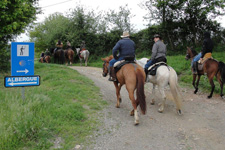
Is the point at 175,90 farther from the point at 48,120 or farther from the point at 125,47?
the point at 48,120

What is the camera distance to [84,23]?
936 inches

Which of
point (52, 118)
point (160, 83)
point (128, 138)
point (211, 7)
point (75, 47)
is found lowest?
point (128, 138)

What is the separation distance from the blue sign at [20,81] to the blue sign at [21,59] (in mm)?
221

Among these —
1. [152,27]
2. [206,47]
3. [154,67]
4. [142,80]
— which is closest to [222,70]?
[206,47]

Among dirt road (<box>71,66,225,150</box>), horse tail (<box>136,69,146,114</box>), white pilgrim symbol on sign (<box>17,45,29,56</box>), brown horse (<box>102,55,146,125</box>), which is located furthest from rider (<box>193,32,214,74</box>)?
white pilgrim symbol on sign (<box>17,45,29,56</box>)

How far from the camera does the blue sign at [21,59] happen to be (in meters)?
5.84

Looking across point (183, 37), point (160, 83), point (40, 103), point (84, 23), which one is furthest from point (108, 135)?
point (84, 23)

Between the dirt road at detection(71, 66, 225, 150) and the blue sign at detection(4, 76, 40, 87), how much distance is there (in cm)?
233

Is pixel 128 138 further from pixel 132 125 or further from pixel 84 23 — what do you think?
pixel 84 23

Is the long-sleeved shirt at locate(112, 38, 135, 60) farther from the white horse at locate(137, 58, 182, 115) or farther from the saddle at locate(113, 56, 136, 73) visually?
the white horse at locate(137, 58, 182, 115)

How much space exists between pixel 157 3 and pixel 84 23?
9.92m

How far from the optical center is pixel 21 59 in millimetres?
5965

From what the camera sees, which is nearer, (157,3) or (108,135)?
(108,135)

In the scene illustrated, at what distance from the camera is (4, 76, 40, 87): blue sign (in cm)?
557
